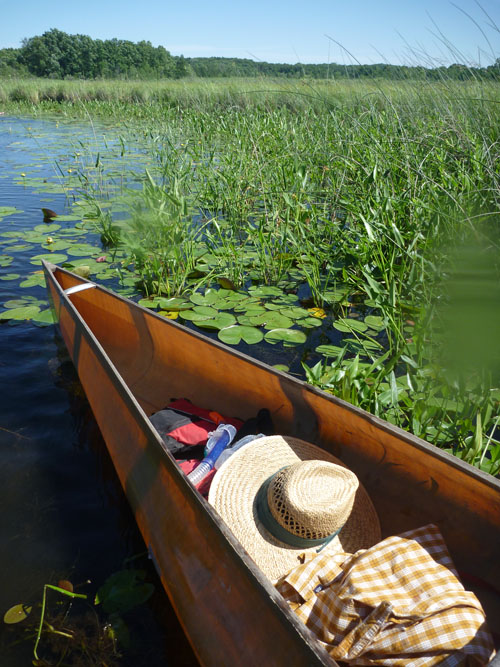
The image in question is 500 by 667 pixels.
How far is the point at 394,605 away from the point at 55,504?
1.51 meters

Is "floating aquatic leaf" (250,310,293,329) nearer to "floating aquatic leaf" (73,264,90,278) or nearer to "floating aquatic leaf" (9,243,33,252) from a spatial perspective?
"floating aquatic leaf" (73,264,90,278)

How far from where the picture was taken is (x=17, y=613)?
1649 millimetres

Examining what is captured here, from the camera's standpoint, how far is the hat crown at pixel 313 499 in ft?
4.79

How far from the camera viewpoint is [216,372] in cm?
242

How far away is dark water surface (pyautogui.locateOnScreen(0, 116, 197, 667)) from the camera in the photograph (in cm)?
165

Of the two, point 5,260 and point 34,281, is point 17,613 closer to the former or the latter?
point 34,281

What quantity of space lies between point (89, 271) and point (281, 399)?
2.76 m

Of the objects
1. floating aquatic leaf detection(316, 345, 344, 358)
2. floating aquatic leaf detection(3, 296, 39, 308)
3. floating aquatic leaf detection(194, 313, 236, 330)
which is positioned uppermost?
floating aquatic leaf detection(194, 313, 236, 330)

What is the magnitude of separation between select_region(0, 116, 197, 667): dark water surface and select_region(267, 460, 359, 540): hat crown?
56cm

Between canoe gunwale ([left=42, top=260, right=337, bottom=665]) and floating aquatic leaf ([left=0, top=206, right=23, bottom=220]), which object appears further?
floating aquatic leaf ([left=0, top=206, right=23, bottom=220])

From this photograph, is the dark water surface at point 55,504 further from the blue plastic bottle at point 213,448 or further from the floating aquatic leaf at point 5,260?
the floating aquatic leaf at point 5,260

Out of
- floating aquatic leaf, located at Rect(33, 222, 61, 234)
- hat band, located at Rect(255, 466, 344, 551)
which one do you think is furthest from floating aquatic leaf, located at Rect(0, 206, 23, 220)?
hat band, located at Rect(255, 466, 344, 551)

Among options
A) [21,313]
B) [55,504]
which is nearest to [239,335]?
[55,504]

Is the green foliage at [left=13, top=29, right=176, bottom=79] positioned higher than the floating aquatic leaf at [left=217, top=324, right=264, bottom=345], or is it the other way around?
the green foliage at [left=13, top=29, right=176, bottom=79]
